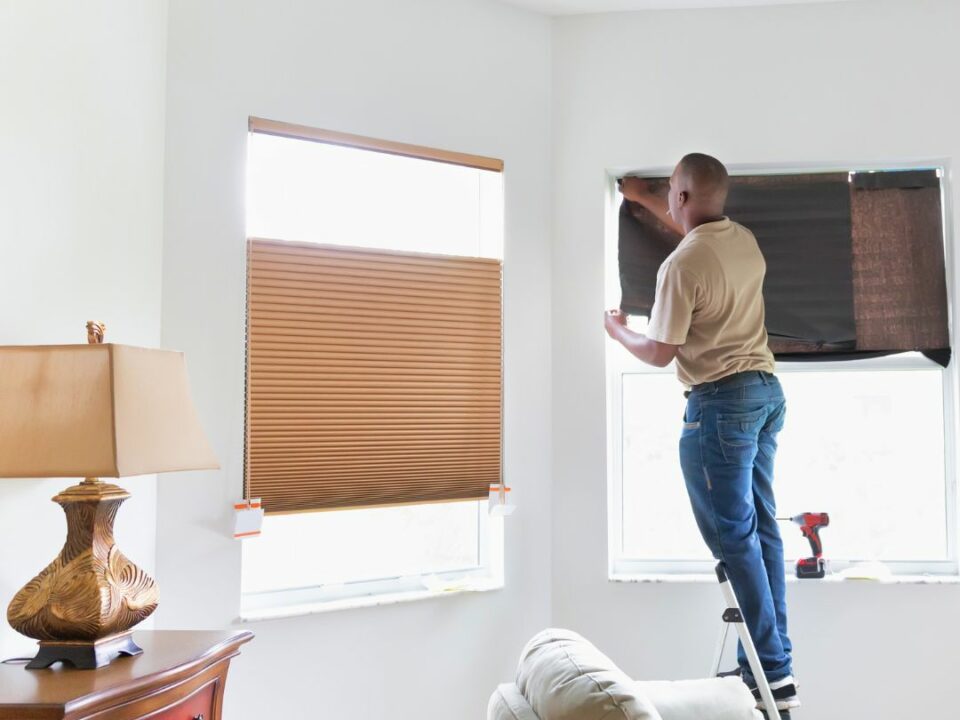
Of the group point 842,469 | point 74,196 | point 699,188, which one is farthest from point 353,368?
point 842,469

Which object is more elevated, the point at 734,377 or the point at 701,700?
A: the point at 734,377

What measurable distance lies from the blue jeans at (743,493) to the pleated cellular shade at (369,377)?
810 millimetres

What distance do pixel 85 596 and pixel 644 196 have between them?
8.15ft

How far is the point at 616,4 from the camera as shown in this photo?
11.1 ft

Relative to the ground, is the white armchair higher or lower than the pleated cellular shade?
lower

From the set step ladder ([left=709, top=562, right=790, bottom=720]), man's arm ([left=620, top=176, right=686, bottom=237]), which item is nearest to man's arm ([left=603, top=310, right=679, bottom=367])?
man's arm ([left=620, top=176, right=686, bottom=237])

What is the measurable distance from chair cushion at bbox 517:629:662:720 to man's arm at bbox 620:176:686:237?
6.57 ft

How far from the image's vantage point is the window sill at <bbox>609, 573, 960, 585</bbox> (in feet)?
10.5

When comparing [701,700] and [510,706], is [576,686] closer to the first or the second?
[510,706]

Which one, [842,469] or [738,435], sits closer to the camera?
[738,435]

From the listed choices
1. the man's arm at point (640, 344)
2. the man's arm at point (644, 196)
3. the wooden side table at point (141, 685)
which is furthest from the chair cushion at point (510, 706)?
the man's arm at point (644, 196)

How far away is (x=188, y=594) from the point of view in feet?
8.65

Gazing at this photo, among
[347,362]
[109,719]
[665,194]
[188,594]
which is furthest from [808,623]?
[109,719]

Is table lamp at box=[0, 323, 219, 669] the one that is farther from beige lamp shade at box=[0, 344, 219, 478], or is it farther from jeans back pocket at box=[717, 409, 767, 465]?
jeans back pocket at box=[717, 409, 767, 465]
